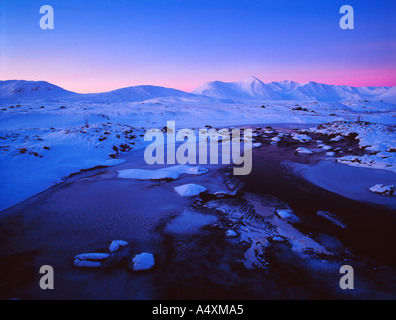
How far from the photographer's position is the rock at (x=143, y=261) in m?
3.67

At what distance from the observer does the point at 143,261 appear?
12.3 ft

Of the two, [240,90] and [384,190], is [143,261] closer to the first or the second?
[384,190]

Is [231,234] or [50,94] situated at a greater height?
[50,94]

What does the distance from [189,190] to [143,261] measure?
3.15 m

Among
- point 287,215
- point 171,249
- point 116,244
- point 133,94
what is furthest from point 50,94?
point 287,215

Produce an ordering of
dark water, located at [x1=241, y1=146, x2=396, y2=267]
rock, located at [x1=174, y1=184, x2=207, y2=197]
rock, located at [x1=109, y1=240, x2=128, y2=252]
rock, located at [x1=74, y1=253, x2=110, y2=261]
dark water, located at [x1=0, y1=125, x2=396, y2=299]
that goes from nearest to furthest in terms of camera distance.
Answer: dark water, located at [x1=0, y1=125, x2=396, y2=299] → rock, located at [x1=74, y1=253, x2=110, y2=261] → rock, located at [x1=109, y1=240, x2=128, y2=252] → dark water, located at [x1=241, y1=146, x2=396, y2=267] → rock, located at [x1=174, y1=184, x2=207, y2=197]

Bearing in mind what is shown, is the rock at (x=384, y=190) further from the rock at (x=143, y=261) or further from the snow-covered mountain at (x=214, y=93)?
the snow-covered mountain at (x=214, y=93)

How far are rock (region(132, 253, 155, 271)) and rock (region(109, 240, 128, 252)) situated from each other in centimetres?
56

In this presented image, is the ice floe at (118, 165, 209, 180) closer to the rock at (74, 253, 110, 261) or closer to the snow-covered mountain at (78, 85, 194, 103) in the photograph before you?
the rock at (74, 253, 110, 261)

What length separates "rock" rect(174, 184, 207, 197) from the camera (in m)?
6.61

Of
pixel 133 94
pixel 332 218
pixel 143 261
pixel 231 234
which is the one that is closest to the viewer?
pixel 143 261

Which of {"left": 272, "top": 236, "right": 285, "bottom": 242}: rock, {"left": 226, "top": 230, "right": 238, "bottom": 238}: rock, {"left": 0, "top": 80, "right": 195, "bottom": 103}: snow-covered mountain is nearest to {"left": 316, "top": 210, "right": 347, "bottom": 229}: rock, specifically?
{"left": 272, "top": 236, "right": 285, "bottom": 242}: rock

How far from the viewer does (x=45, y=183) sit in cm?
721

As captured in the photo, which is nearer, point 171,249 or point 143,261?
point 143,261
